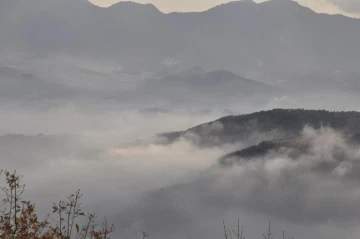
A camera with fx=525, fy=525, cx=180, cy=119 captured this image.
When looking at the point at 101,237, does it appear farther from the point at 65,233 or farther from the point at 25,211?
the point at 25,211

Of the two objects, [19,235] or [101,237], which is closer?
[19,235]

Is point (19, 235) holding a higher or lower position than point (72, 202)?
lower

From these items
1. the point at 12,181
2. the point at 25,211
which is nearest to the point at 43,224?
the point at 25,211

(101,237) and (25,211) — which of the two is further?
(101,237)

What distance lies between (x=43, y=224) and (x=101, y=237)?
367 cm

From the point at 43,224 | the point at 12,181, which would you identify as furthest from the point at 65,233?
the point at 12,181

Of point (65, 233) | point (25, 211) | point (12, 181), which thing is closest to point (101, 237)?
point (65, 233)

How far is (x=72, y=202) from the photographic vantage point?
26688 millimetres

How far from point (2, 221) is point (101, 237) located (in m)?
5.32

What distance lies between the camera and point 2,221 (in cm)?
2580

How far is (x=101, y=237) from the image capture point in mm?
28312

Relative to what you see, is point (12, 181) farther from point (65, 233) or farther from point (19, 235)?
point (65, 233)

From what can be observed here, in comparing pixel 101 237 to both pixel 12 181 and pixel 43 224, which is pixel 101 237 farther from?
pixel 12 181

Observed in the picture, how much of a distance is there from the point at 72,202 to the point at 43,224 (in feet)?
5.82
